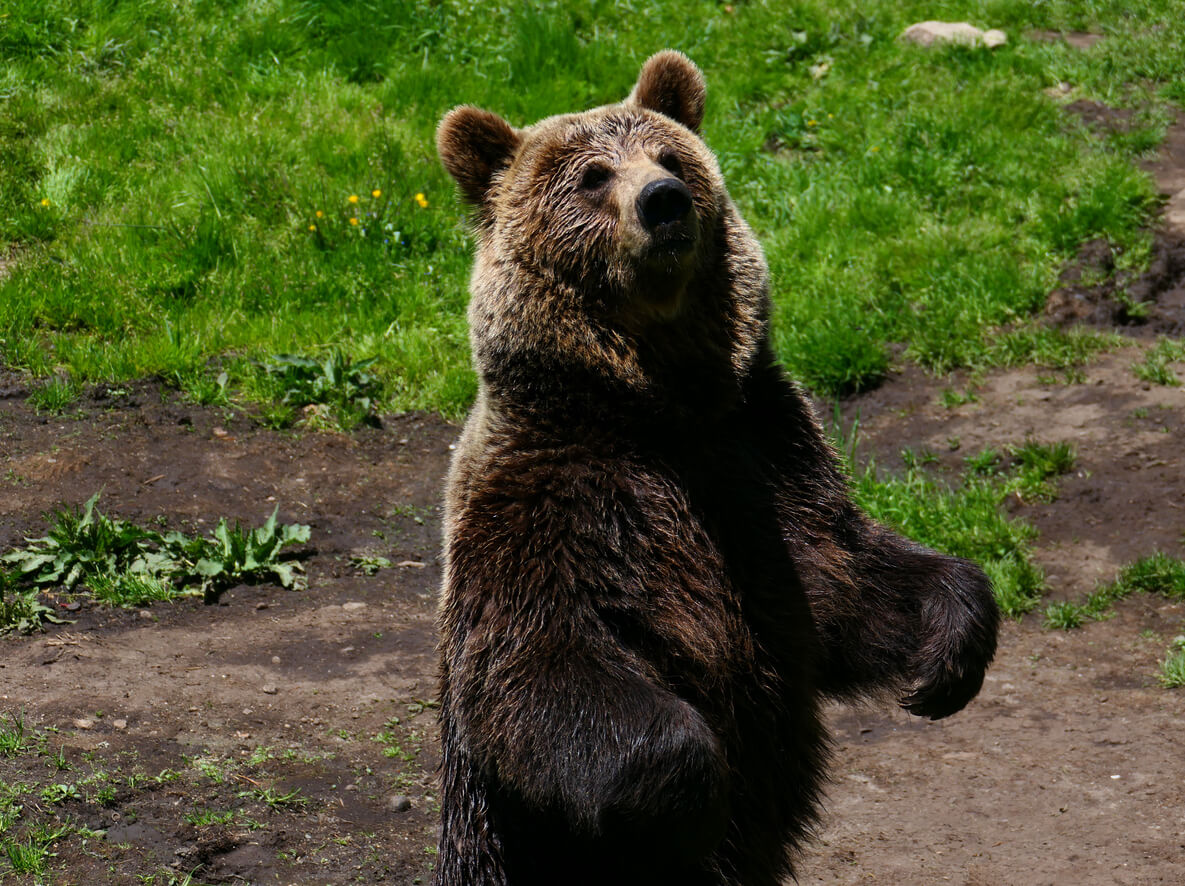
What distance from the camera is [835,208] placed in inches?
346

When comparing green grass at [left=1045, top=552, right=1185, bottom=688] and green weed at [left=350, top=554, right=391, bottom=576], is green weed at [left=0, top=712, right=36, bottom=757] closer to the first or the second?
green weed at [left=350, top=554, right=391, bottom=576]

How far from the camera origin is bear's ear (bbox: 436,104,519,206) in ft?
13.3

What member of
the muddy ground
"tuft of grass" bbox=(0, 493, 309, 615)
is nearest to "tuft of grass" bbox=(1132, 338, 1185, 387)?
the muddy ground

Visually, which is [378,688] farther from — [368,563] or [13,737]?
[13,737]

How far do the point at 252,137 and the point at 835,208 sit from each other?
4.01m

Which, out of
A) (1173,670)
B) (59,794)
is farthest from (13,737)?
(1173,670)

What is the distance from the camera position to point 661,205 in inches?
137

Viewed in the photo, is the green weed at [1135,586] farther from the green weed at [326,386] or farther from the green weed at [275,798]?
the green weed at [326,386]

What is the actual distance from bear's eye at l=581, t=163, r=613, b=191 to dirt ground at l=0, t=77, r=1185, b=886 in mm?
2427

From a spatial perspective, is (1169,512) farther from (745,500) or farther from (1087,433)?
(745,500)

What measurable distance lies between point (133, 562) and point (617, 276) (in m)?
3.29

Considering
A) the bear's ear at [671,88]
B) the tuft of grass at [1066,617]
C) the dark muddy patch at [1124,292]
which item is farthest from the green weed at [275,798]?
the dark muddy patch at [1124,292]

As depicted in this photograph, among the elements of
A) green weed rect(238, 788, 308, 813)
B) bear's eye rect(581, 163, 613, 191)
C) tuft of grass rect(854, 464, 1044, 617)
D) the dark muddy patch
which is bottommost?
green weed rect(238, 788, 308, 813)

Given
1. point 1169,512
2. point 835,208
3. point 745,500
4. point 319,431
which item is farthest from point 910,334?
point 745,500
